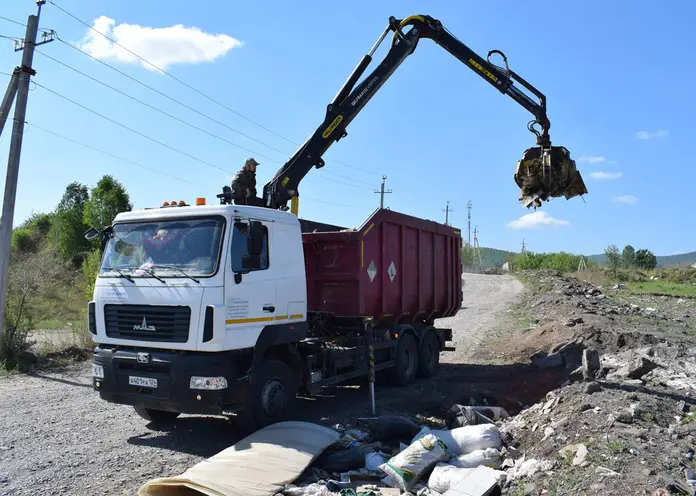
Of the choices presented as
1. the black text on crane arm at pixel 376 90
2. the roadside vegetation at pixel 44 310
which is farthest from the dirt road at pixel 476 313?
the roadside vegetation at pixel 44 310

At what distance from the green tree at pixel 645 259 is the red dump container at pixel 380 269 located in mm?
58719

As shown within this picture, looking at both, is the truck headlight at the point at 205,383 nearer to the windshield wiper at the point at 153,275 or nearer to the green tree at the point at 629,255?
the windshield wiper at the point at 153,275

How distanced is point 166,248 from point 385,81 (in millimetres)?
5467

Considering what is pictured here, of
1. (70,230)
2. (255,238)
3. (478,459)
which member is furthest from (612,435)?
(70,230)

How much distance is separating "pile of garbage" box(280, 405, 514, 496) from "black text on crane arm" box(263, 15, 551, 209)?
467 centimetres

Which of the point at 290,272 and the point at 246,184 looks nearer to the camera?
the point at 290,272

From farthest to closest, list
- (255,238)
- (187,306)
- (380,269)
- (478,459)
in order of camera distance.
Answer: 1. (380,269)
2. (255,238)
3. (187,306)
4. (478,459)

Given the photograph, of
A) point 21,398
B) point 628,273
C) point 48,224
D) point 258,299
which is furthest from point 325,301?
point 48,224

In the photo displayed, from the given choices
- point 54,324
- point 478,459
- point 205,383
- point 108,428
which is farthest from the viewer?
point 54,324

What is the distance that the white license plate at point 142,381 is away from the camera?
6.12 m

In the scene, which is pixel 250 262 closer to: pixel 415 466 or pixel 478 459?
pixel 415 466

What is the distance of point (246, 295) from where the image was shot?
637cm

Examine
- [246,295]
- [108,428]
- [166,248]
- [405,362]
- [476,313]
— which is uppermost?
[166,248]

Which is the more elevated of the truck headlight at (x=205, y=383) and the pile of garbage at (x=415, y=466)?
the truck headlight at (x=205, y=383)
